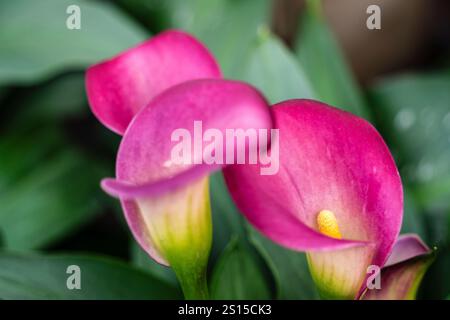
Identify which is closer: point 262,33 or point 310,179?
point 310,179

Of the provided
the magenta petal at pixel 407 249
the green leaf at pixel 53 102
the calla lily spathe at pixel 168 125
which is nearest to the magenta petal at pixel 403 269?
the magenta petal at pixel 407 249

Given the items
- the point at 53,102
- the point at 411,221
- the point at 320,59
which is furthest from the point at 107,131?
the point at 411,221

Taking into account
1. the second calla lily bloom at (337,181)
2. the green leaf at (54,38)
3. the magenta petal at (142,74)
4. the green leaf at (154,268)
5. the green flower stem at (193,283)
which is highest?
the green leaf at (54,38)

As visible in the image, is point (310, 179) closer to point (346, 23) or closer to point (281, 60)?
point (281, 60)

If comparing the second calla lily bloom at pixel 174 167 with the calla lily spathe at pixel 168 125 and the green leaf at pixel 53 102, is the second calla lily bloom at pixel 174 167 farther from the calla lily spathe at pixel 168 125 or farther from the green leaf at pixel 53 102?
the green leaf at pixel 53 102

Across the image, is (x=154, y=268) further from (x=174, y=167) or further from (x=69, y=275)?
(x=174, y=167)

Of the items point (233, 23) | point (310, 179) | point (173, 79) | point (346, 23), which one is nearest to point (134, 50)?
point (173, 79)
